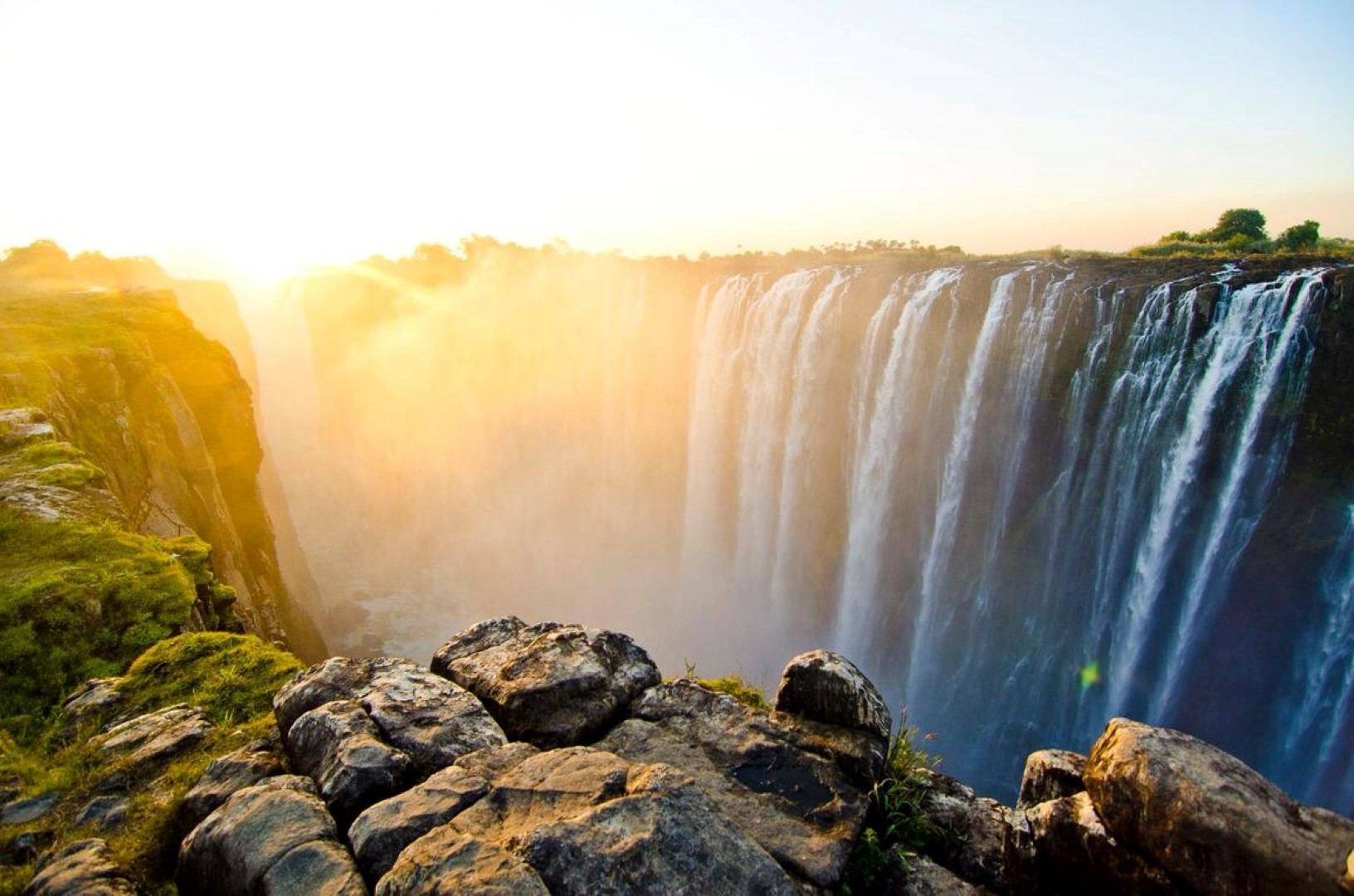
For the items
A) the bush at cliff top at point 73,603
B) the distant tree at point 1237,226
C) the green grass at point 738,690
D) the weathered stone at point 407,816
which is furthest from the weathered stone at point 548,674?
the distant tree at point 1237,226

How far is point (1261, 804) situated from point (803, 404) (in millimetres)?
24759

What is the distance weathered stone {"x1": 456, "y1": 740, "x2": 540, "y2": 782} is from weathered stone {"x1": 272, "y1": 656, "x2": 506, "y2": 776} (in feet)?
0.53

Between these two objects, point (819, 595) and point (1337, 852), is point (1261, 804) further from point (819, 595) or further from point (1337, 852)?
point (819, 595)

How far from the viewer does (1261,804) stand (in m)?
3.41

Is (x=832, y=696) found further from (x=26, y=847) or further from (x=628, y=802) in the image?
(x=26, y=847)

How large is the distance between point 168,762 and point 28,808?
0.72 metres

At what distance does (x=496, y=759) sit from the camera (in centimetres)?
434

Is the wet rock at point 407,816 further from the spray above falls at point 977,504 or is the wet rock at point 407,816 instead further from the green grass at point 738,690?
the spray above falls at point 977,504

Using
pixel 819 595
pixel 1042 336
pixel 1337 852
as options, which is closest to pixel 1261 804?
pixel 1337 852

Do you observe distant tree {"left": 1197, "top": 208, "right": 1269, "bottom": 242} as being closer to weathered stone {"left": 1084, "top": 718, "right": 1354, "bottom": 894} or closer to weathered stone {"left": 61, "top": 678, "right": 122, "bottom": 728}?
weathered stone {"left": 1084, "top": 718, "right": 1354, "bottom": 894}

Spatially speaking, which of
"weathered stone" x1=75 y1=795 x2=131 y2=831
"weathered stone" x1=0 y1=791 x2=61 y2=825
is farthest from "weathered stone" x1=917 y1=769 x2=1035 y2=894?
"weathered stone" x1=0 y1=791 x2=61 y2=825

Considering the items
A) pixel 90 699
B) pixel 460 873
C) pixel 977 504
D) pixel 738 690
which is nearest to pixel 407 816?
pixel 460 873

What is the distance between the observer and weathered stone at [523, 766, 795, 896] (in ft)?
10.5

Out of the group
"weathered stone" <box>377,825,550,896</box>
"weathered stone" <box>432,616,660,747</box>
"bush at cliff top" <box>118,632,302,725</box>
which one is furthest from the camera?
"bush at cliff top" <box>118,632,302,725</box>
